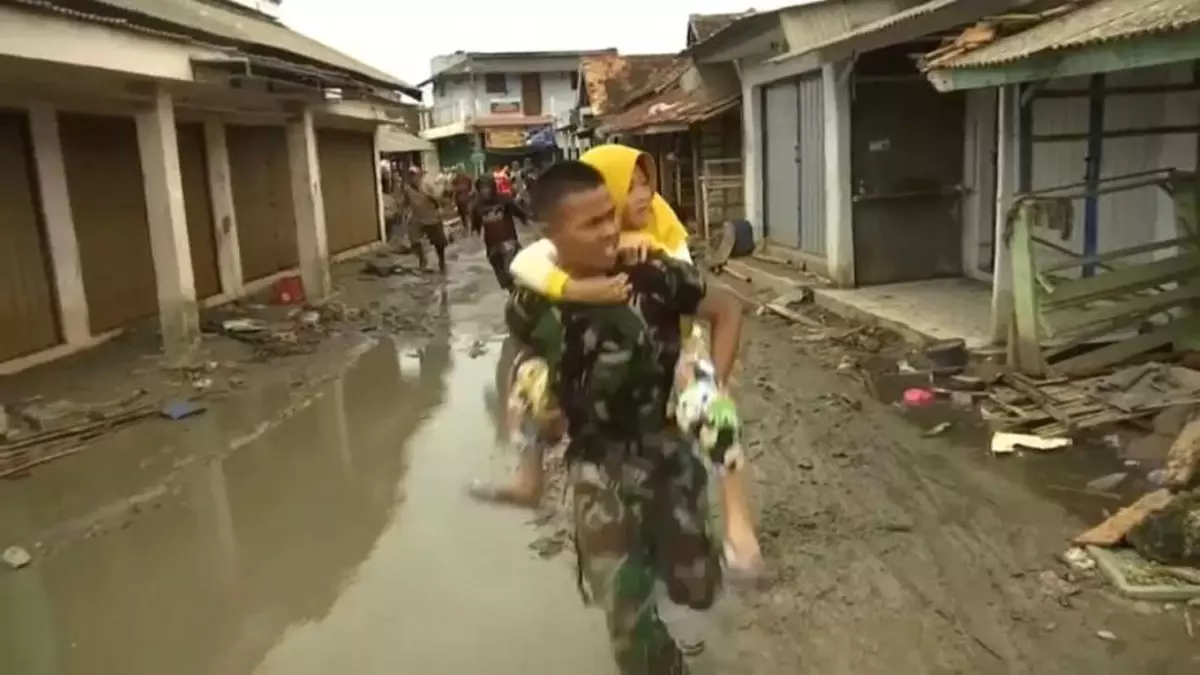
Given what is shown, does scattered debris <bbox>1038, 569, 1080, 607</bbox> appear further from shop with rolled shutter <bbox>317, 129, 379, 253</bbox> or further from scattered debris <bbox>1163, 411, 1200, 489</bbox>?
shop with rolled shutter <bbox>317, 129, 379, 253</bbox>

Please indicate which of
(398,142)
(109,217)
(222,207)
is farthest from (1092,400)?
(398,142)

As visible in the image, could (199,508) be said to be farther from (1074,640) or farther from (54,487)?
(1074,640)

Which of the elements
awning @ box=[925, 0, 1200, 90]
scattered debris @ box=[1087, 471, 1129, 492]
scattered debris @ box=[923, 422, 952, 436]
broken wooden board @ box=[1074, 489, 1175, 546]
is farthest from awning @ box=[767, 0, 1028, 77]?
broken wooden board @ box=[1074, 489, 1175, 546]

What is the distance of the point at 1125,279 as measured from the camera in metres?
6.88

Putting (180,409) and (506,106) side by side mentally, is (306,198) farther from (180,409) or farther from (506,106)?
(506,106)

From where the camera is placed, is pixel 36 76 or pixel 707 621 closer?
pixel 707 621

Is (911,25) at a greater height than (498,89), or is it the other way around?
(498,89)

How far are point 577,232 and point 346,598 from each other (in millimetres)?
2747

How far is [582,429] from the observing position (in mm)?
3104

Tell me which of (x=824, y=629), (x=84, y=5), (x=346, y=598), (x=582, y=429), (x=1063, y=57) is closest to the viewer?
(x=582, y=429)

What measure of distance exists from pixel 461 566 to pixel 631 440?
7.81 feet

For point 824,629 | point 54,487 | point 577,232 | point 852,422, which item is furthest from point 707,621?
point 54,487

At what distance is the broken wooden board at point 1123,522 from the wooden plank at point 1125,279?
2.42m

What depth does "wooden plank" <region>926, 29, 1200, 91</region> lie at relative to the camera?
5070 mm
